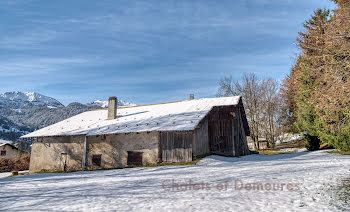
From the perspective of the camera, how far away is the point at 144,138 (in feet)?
64.4

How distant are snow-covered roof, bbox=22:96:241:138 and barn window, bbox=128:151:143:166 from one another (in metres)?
2.05

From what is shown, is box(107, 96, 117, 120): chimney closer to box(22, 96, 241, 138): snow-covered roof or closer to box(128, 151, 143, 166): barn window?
box(22, 96, 241, 138): snow-covered roof

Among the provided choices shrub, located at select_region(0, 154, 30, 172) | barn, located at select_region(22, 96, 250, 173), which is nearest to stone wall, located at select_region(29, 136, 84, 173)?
barn, located at select_region(22, 96, 250, 173)

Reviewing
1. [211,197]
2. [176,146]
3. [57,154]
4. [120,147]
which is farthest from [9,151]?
[211,197]

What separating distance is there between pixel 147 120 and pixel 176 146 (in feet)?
14.5

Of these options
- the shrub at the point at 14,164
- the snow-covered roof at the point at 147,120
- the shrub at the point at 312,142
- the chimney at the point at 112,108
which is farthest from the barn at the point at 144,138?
the shrub at the point at 14,164

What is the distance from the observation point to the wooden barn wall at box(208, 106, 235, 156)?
75.1 ft

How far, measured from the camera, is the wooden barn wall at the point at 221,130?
901 inches

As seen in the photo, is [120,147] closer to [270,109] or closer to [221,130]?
[221,130]

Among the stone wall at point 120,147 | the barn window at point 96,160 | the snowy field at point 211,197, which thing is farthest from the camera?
the barn window at point 96,160

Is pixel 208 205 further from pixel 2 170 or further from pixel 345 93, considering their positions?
pixel 2 170

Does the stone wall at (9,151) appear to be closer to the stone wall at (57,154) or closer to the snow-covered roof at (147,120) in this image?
the stone wall at (57,154)

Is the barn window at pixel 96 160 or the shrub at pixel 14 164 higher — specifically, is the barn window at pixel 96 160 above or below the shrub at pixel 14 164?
above

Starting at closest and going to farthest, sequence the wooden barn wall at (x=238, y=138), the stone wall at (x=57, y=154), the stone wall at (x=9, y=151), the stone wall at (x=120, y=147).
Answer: the stone wall at (x=120, y=147), the stone wall at (x=57, y=154), the wooden barn wall at (x=238, y=138), the stone wall at (x=9, y=151)
